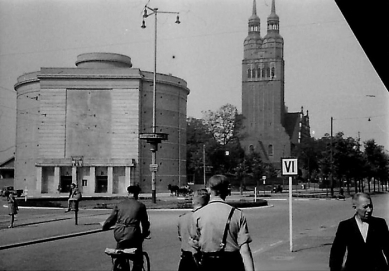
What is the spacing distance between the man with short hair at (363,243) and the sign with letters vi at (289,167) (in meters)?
8.61

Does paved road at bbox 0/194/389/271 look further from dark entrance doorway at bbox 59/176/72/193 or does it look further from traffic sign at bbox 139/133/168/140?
dark entrance doorway at bbox 59/176/72/193

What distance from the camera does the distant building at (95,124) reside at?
73.2 metres

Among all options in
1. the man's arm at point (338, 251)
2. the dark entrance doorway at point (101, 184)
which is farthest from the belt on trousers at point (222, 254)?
the dark entrance doorway at point (101, 184)

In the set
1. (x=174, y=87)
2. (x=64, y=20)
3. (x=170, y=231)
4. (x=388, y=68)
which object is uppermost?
(x=174, y=87)

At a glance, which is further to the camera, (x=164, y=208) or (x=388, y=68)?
(x=164, y=208)

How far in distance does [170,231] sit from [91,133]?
56017mm

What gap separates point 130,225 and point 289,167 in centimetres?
746

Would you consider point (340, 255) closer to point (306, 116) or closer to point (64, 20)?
point (64, 20)

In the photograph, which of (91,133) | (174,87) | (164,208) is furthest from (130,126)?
(164,208)

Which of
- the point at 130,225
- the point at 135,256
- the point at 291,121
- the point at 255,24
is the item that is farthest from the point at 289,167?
the point at 291,121

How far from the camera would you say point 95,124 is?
72.8 meters

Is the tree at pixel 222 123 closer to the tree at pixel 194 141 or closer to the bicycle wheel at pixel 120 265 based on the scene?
the tree at pixel 194 141

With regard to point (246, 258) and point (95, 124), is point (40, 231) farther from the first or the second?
point (95, 124)

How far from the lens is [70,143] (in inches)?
2980
